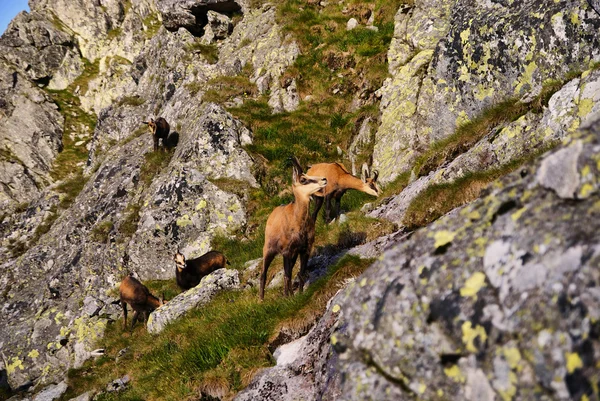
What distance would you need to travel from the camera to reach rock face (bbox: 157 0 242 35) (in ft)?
94.3

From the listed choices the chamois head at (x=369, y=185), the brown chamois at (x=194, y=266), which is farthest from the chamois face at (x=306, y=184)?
the brown chamois at (x=194, y=266)

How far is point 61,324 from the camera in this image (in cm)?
1920

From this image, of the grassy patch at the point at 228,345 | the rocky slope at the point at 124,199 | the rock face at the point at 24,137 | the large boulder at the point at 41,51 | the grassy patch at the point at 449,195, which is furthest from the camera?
the large boulder at the point at 41,51

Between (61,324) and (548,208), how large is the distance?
21.5 metres

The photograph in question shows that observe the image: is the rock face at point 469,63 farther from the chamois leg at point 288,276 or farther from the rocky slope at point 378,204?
the chamois leg at point 288,276

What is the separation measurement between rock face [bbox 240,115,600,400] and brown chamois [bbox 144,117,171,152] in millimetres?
20729

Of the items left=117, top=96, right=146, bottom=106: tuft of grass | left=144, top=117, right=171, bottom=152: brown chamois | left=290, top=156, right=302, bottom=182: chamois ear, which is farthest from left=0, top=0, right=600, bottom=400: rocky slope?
left=290, top=156, right=302, bottom=182: chamois ear

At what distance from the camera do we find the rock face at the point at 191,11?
28.7 metres

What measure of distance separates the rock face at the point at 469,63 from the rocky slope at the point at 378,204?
54mm

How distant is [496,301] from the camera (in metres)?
3.03

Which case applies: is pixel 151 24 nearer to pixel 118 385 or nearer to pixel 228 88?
pixel 228 88

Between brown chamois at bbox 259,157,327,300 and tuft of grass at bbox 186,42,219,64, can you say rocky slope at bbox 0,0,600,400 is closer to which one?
tuft of grass at bbox 186,42,219,64

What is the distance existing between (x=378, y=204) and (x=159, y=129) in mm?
14913

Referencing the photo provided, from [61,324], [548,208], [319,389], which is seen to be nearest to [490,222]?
[548,208]
